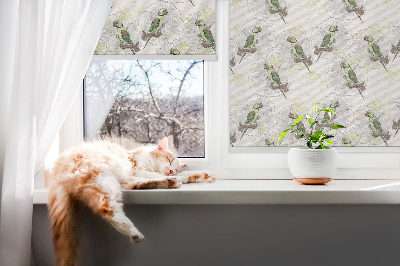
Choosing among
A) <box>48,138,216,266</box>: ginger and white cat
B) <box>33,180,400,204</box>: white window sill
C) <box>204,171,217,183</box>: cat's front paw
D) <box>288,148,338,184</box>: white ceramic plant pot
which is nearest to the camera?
<box>48,138,216,266</box>: ginger and white cat

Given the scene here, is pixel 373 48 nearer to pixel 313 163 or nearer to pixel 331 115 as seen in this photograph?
pixel 331 115

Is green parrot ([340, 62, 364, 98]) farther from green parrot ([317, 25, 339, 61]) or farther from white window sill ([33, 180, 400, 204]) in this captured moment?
white window sill ([33, 180, 400, 204])

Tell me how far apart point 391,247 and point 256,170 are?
Result: 24.5 inches

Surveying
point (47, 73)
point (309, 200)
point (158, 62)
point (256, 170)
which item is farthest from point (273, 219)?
point (47, 73)

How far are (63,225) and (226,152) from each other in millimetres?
789

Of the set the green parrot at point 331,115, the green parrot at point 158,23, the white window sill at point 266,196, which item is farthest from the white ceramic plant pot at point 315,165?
the green parrot at point 158,23

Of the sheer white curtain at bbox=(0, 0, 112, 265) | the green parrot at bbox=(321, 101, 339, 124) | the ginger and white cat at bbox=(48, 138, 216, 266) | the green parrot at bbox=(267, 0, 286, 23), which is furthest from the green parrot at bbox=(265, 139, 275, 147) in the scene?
the sheer white curtain at bbox=(0, 0, 112, 265)

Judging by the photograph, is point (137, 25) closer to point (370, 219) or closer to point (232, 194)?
point (232, 194)

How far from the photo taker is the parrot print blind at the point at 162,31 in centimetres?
172

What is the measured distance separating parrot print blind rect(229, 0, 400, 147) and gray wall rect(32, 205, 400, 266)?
40 cm

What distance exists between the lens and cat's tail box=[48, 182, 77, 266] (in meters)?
1.28

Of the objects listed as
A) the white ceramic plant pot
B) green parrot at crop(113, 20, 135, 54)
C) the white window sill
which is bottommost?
the white window sill

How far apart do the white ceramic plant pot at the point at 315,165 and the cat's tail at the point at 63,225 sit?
35.1 inches

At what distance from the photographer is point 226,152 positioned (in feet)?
5.84
